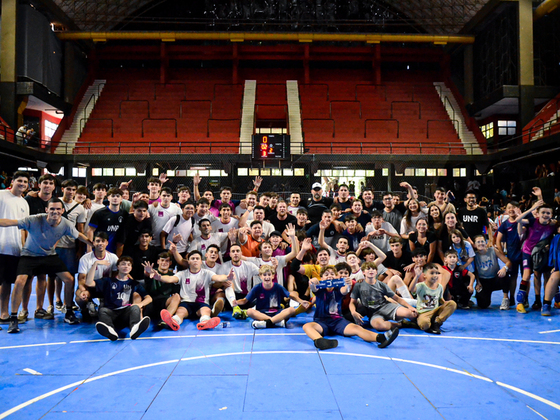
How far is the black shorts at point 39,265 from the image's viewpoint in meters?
6.66

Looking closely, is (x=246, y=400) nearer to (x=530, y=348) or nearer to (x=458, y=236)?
(x=530, y=348)

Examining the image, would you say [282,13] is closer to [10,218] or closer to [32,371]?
[10,218]

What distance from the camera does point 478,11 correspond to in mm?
25469

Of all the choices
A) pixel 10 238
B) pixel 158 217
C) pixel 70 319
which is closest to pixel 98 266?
pixel 70 319

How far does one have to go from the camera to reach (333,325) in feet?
21.2

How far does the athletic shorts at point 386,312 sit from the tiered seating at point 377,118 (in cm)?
1810

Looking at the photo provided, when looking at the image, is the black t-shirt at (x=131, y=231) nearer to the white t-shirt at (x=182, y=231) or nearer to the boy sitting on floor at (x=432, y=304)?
the white t-shirt at (x=182, y=231)

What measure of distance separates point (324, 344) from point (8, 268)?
522cm

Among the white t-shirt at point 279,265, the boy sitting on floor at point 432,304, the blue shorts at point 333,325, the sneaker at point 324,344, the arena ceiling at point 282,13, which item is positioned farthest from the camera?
the arena ceiling at point 282,13

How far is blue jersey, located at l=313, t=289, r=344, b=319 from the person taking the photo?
657 centimetres

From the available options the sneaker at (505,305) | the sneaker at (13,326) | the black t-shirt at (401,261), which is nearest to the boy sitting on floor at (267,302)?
the black t-shirt at (401,261)

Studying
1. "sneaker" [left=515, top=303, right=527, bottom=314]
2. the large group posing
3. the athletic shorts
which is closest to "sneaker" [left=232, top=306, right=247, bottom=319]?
the large group posing

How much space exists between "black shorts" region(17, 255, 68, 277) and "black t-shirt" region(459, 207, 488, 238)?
314 inches

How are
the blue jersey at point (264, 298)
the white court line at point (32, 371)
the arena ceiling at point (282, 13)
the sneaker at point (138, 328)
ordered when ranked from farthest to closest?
the arena ceiling at point (282, 13) < the blue jersey at point (264, 298) < the sneaker at point (138, 328) < the white court line at point (32, 371)
